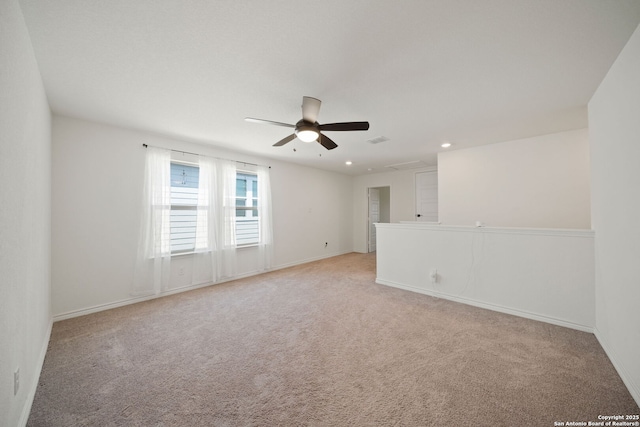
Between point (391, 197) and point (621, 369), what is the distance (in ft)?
16.6

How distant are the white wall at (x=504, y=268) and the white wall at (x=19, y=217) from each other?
157 inches

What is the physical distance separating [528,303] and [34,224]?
4991mm

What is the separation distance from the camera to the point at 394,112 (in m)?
2.72

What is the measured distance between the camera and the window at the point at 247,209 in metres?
4.54

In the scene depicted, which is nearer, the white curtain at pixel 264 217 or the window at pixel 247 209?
the window at pixel 247 209

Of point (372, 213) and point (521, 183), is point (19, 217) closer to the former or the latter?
point (521, 183)

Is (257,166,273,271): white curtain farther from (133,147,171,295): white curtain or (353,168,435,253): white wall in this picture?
(353,168,435,253): white wall

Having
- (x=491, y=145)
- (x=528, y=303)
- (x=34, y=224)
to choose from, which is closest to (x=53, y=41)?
(x=34, y=224)

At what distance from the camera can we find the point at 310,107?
7.42 feet

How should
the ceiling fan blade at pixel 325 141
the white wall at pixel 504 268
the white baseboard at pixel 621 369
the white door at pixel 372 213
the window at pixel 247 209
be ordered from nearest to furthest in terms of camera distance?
the white baseboard at pixel 621 369, the white wall at pixel 504 268, the ceiling fan blade at pixel 325 141, the window at pixel 247 209, the white door at pixel 372 213

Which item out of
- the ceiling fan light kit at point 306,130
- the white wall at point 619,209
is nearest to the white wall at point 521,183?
the white wall at point 619,209

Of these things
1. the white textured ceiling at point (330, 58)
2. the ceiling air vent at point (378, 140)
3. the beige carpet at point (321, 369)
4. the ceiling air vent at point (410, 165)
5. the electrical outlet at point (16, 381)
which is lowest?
the beige carpet at point (321, 369)

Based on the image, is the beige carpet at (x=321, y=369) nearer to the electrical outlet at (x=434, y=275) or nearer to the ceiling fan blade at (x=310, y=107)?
the electrical outlet at (x=434, y=275)

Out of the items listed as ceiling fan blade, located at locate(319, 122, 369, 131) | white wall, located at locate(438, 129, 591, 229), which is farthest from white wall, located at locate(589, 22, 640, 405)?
ceiling fan blade, located at locate(319, 122, 369, 131)
